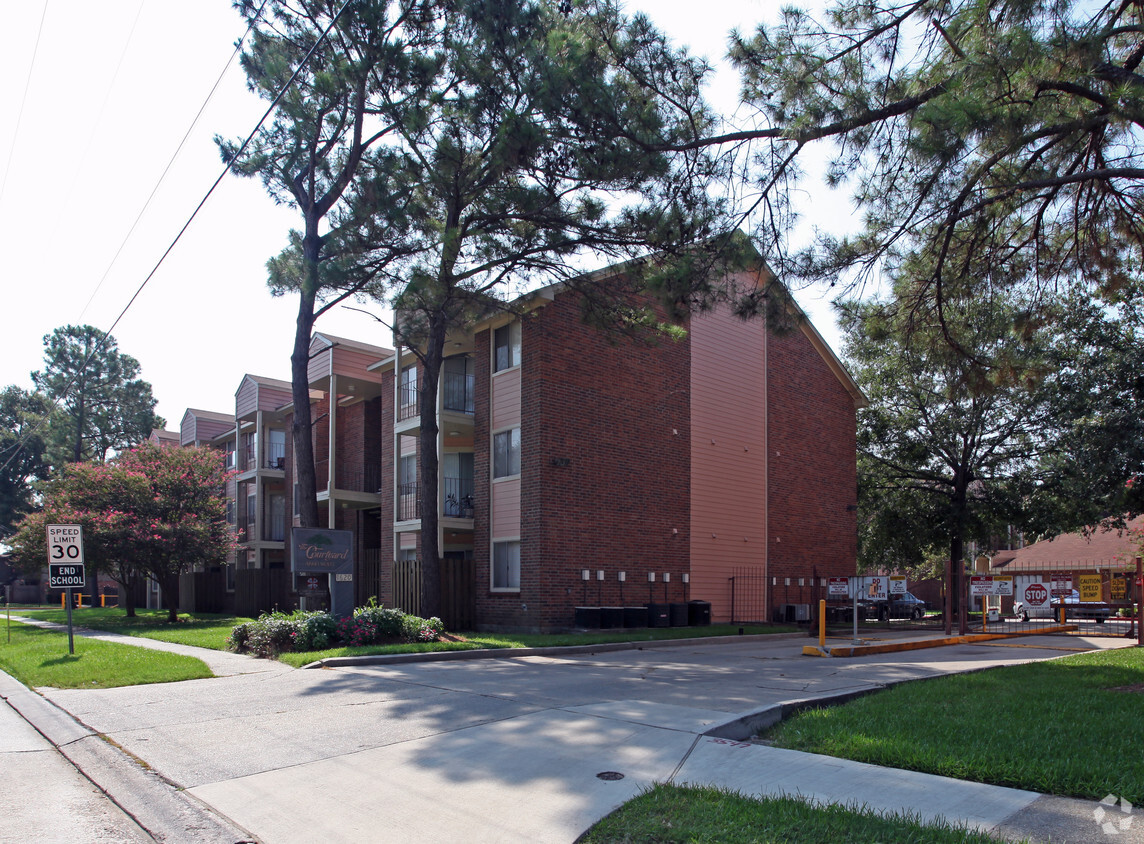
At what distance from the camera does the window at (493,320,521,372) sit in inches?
908

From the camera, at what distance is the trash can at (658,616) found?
23.0 m

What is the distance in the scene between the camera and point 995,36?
9.97 meters

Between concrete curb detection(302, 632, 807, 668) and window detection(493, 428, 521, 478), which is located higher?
window detection(493, 428, 521, 478)

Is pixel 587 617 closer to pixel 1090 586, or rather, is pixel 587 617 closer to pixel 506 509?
pixel 506 509

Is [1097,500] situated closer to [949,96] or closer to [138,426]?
[949,96]

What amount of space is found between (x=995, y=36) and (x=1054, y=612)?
3050cm

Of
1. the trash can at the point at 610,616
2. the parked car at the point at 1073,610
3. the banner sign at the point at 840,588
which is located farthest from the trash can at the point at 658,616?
the parked car at the point at 1073,610

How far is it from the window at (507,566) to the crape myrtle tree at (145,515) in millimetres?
11798

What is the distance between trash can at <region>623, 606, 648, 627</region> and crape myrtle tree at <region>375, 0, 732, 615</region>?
5220 mm

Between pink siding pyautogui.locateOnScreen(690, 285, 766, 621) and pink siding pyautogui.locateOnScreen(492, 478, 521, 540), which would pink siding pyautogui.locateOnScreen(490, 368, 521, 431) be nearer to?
pink siding pyautogui.locateOnScreen(492, 478, 521, 540)

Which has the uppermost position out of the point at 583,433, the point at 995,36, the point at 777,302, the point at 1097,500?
the point at 995,36

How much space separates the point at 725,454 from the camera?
27.2 metres

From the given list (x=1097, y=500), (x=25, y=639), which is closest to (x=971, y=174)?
(x=1097, y=500)

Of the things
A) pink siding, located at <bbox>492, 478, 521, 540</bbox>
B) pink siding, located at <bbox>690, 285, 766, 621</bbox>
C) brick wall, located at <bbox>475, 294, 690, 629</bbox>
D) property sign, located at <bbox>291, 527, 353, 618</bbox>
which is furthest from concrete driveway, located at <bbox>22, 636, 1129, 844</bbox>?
pink siding, located at <bbox>690, 285, 766, 621</bbox>
